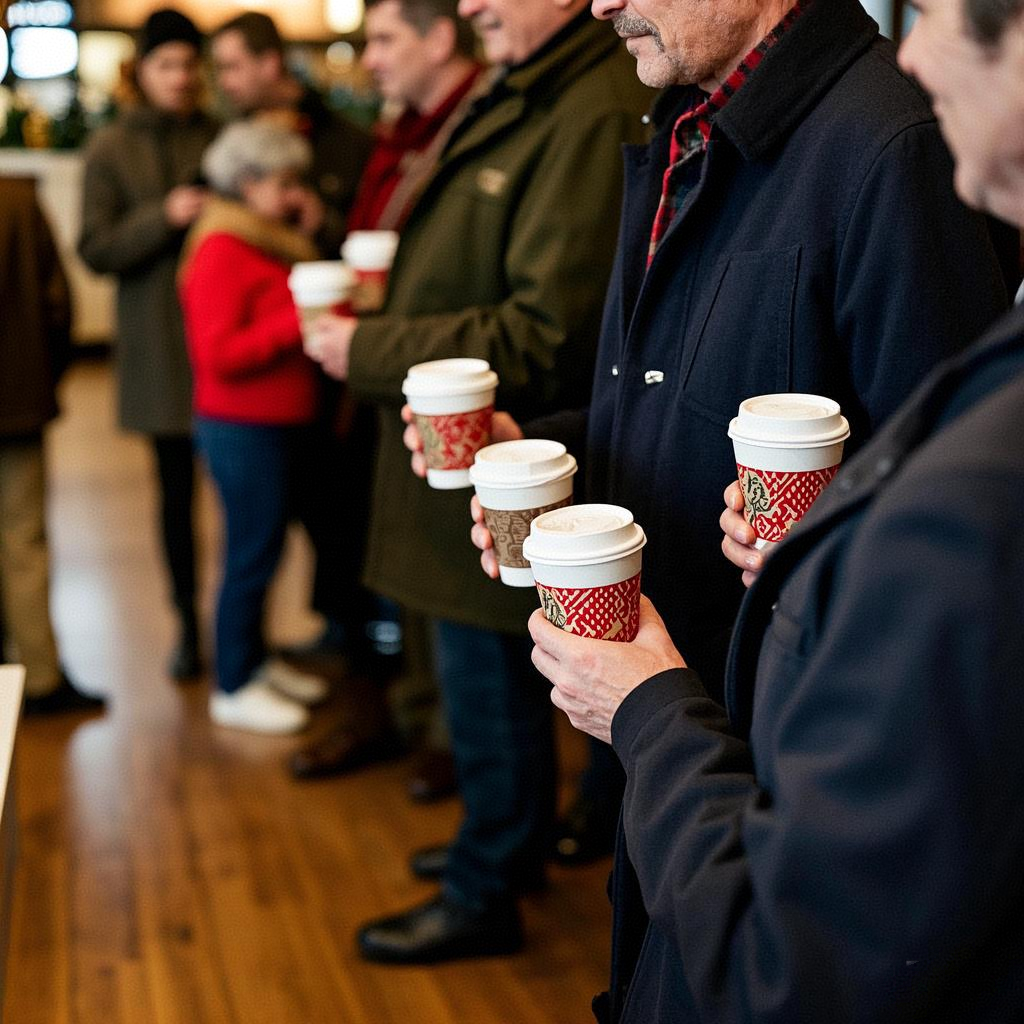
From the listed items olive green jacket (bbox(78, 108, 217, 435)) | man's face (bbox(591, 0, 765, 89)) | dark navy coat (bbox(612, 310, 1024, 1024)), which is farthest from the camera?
olive green jacket (bbox(78, 108, 217, 435))

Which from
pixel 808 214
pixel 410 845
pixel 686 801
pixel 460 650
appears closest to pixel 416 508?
pixel 460 650

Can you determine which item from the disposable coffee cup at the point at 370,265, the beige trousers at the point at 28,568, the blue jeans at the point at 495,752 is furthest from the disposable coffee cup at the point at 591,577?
the beige trousers at the point at 28,568

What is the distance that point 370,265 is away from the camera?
2670mm

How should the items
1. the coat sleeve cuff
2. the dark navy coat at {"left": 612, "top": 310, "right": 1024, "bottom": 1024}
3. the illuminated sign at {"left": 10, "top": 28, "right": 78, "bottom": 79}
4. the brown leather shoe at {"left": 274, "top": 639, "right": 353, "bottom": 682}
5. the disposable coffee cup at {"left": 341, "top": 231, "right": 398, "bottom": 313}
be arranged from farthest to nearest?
the illuminated sign at {"left": 10, "top": 28, "right": 78, "bottom": 79}, the brown leather shoe at {"left": 274, "top": 639, "right": 353, "bottom": 682}, the disposable coffee cup at {"left": 341, "top": 231, "right": 398, "bottom": 313}, the coat sleeve cuff, the dark navy coat at {"left": 612, "top": 310, "right": 1024, "bottom": 1024}

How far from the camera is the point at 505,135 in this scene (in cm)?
221

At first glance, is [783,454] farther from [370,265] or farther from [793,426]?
[370,265]

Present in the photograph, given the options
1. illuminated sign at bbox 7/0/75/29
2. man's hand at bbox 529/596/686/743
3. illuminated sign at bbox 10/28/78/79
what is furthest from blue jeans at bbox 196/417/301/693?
illuminated sign at bbox 7/0/75/29

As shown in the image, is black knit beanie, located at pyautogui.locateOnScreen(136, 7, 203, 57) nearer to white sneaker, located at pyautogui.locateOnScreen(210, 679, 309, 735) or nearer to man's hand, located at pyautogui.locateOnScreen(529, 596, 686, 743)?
white sneaker, located at pyautogui.locateOnScreen(210, 679, 309, 735)

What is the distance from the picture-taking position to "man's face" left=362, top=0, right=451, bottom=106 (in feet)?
9.16

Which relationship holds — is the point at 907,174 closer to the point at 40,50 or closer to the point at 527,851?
the point at 527,851

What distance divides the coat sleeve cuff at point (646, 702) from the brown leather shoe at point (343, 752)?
2144 millimetres

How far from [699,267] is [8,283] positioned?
7.67ft

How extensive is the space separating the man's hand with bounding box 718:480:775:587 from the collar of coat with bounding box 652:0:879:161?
39cm

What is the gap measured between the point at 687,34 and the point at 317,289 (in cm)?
115
